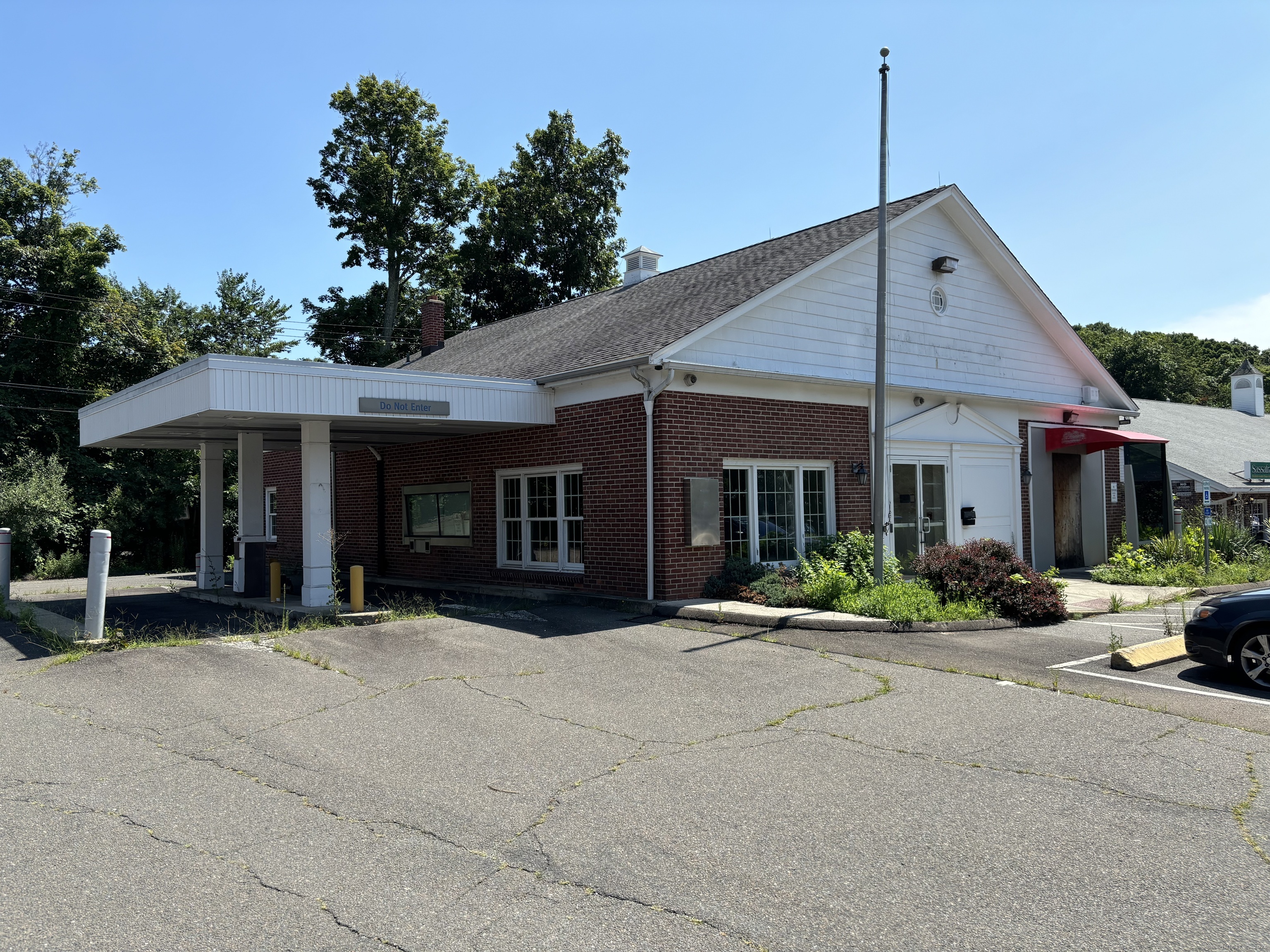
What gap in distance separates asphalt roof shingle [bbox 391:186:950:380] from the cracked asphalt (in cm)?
697

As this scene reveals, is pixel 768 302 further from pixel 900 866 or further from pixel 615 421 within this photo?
pixel 900 866

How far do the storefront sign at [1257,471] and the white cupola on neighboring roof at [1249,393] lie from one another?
1722 centimetres

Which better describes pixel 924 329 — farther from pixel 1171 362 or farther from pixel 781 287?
pixel 1171 362

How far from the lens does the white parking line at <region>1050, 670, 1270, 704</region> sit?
8016 mm

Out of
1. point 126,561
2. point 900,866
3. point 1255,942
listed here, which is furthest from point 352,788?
point 126,561

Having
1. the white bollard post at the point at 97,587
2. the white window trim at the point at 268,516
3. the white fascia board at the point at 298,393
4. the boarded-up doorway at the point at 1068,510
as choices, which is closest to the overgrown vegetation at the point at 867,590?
the white fascia board at the point at 298,393

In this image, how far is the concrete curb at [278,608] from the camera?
12594 mm

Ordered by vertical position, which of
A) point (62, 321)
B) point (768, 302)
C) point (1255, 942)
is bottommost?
point (1255, 942)

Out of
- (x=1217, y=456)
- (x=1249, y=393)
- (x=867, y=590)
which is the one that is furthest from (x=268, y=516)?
(x=1249, y=393)

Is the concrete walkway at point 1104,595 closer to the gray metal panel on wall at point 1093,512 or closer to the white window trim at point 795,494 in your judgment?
the gray metal panel on wall at point 1093,512

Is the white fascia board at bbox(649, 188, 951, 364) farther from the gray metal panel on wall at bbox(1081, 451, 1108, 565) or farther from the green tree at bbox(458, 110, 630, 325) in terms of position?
the green tree at bbox(458, 110, 630, 325)

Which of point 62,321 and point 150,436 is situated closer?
point 150,436

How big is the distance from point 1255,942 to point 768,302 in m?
11.9

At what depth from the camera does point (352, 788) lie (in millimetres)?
5859
